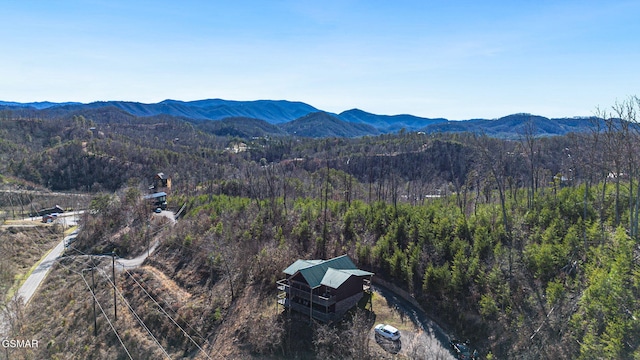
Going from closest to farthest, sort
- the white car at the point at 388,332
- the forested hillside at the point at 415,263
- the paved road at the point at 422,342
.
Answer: the forested hillside at the point at 415,263 → the paved road at the point at 422,342 → the white car at the point at 388,332

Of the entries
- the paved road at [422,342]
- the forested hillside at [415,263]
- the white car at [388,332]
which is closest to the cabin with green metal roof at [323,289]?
the forested hillside at [415,263]

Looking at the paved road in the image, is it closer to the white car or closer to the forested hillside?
the white car

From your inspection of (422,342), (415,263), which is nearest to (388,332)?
(422,342)

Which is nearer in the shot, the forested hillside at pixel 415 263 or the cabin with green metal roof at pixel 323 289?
the forested hillside at pixel 415 263

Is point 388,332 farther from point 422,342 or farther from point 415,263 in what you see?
point 415,263

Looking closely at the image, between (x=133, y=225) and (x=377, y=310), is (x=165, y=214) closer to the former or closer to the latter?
(x=133, y=225)

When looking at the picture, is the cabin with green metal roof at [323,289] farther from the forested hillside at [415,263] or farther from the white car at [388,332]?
the white car at [388,332]
